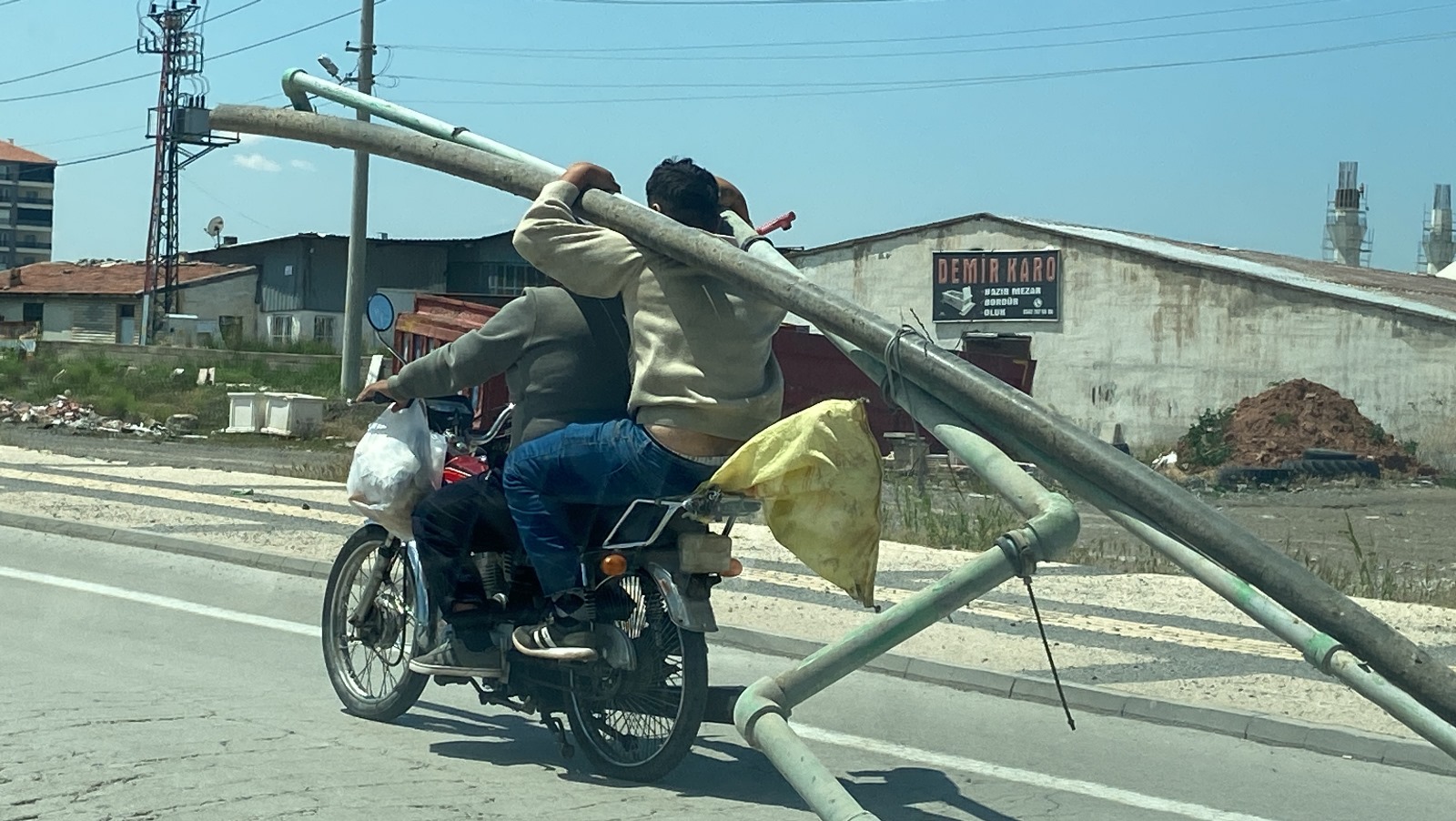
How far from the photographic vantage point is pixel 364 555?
6.99 meters

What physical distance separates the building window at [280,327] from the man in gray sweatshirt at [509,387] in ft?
225

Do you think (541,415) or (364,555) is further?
(364,555)

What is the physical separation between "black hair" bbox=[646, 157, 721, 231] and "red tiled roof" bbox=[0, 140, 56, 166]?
164 m

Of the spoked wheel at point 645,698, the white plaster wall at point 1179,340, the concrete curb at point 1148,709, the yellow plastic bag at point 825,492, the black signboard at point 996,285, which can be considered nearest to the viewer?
the yellow plastic bag at point 825,492

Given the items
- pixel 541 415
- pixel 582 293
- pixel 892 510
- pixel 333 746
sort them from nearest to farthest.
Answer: pixel 582 293 < pixel 541 415 < pixel 333 746 < pixel 892 510

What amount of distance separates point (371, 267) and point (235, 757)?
6621cm

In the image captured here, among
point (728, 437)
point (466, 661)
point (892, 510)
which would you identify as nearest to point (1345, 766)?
point (728, 437)

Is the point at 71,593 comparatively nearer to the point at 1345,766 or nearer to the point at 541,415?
the point at 541,415

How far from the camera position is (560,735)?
611 centimetres

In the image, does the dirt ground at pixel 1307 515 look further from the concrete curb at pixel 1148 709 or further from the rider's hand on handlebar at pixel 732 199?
the rider's hand on handlebar at pixel 732 199

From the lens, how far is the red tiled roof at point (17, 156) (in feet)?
509

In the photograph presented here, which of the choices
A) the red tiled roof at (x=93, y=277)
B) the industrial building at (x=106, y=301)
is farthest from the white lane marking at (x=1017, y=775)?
the red tiled roof at (x=93, y=277)

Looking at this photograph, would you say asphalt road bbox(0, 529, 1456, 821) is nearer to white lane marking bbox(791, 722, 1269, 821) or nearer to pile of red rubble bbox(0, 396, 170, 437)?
white lane marking bbox(791, 722, 1269, 821)

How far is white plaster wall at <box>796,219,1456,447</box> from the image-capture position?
111 ft
